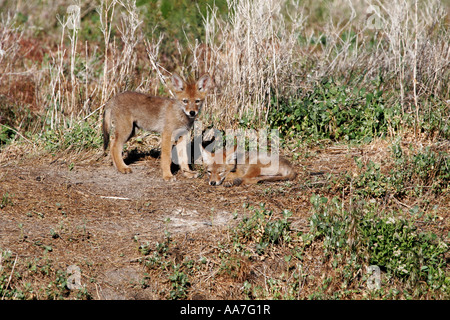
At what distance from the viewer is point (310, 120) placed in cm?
809

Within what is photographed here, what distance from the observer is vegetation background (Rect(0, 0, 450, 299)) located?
514 cm

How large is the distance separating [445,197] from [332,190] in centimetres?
126

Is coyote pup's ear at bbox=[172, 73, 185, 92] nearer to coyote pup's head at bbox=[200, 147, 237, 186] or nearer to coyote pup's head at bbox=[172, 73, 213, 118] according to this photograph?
coyote pup's head at bbox=[172, 73, 213, 118]

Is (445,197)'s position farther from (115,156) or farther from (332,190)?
(115,156)

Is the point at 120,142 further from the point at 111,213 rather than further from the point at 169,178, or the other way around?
the point at 111,213

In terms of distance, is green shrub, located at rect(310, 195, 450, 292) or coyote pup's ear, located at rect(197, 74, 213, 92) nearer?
green shrub, located at rect(310, 195, 450, 292)

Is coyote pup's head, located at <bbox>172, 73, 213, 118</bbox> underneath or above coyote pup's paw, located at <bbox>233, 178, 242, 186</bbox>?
above

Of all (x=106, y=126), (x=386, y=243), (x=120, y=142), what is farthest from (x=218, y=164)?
(x=386, y=243)

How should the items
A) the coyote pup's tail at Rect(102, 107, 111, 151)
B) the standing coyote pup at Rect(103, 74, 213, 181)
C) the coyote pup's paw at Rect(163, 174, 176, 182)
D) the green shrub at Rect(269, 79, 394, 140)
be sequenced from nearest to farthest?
the coyote pup's paw at Rect(163, 174, 176, 182) → the standing coyote pup at Rect(103, 74, 213, 181) → the coyote pup's tail at Rect(102, 107, 111, 151) → the green shrub at Rect(269, 79, 394, 140)

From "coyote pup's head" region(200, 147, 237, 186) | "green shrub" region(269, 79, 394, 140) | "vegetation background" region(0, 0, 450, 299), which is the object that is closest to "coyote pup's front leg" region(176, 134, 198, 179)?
"coyote pup's head" region(200, 147, 237, 186)

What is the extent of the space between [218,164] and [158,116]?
113cm

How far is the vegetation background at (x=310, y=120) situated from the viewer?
203 inches

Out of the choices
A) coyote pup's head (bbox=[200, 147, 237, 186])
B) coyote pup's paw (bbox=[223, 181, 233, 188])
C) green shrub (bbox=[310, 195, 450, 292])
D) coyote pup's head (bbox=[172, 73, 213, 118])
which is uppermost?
coyote pup's head (bbox=[172, 73, 213, 118])

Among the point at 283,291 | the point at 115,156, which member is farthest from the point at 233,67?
the point at 283,291
